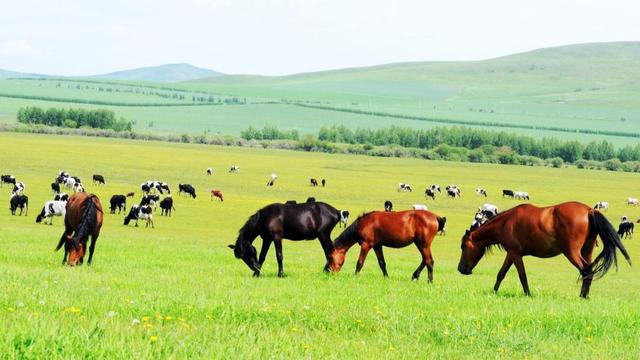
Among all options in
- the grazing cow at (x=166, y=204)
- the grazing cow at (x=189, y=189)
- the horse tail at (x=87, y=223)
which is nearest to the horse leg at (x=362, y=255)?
the horse tail at (x=87, y=223)

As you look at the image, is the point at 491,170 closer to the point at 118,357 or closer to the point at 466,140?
the point at 466,140


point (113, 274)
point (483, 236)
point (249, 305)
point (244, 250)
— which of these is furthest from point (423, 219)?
point (249, 305)

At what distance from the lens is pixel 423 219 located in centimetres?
2012

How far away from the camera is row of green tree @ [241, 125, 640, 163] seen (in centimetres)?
15512

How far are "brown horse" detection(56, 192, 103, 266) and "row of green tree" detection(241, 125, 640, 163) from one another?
423 ft

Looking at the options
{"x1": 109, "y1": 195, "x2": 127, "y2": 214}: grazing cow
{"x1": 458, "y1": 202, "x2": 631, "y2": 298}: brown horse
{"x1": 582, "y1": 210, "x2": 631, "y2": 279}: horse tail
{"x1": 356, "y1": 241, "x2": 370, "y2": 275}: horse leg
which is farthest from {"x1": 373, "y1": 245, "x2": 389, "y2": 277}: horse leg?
{"x1": 109, "y1": 195, "x2": 127, "y2": 214}: grazing cow

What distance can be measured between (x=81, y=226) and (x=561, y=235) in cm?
1067

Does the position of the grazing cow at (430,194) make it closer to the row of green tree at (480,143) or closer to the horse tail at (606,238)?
the horse tail at (606,238)

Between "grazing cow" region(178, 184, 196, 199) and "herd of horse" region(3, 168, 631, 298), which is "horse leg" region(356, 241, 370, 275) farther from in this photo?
"grazing cow" region(178, 184, 196, 199)

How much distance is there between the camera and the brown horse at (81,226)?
20.0m

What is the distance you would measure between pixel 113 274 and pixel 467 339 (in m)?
9.10

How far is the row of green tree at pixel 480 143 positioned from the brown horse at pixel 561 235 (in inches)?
5137

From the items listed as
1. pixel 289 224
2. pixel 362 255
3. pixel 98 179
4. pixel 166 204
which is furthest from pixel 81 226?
pixel 98 179

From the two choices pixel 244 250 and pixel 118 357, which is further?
pixel 244 250
